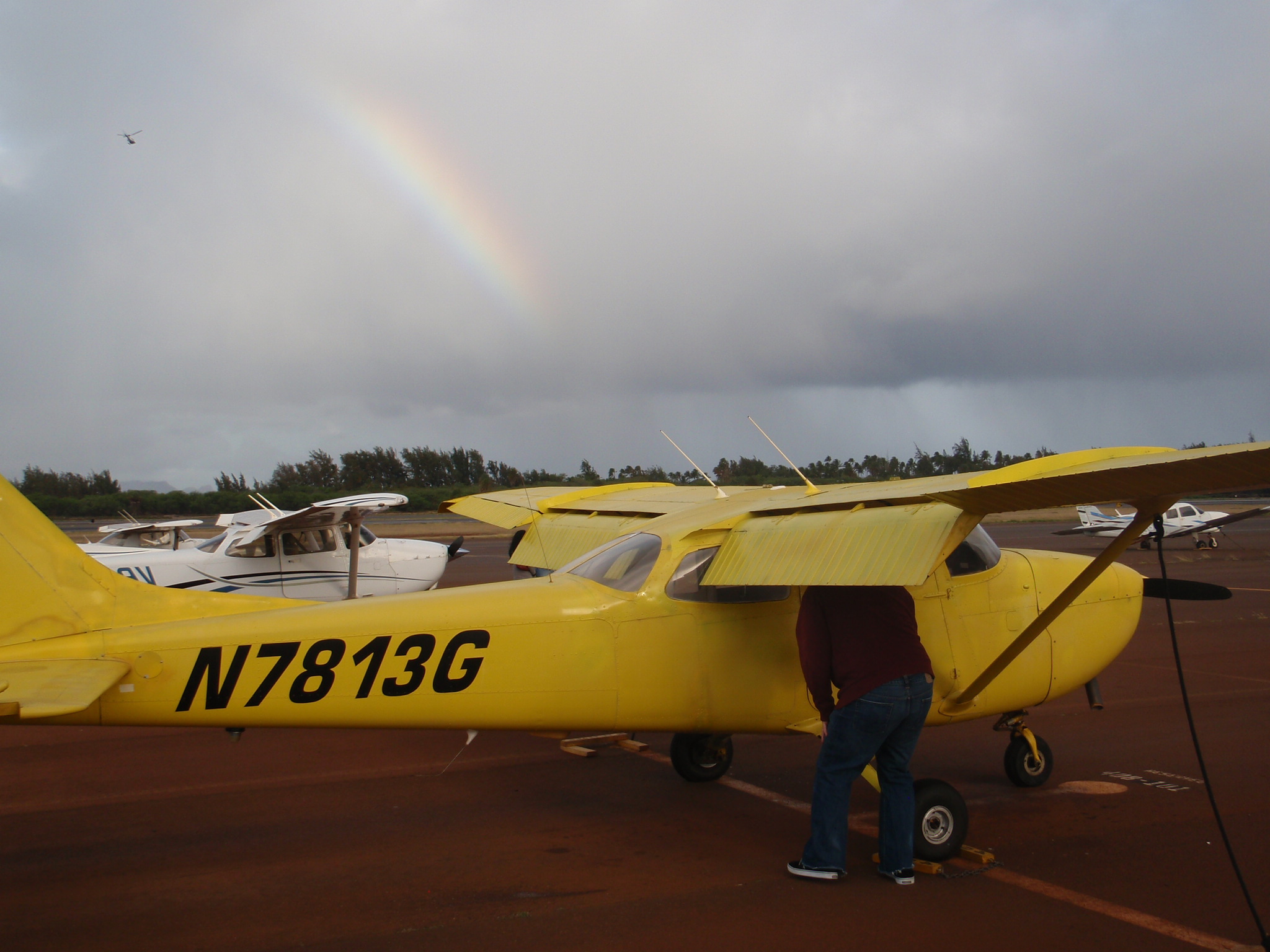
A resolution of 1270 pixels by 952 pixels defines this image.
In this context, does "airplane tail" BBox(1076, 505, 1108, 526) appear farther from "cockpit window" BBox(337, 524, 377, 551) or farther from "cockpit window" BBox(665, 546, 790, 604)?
"cockpit window" BBox(665, 546, 790, 604)

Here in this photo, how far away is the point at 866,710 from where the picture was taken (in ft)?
14.5

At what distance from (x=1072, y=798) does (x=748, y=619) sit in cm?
280

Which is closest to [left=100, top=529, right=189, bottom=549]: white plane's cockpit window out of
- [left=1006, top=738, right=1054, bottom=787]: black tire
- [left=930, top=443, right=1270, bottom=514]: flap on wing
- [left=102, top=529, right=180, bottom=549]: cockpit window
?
[left=102, top=529, right=180, bottom=549]: cockpit window

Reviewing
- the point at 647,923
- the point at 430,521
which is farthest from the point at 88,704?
the point at 430,521

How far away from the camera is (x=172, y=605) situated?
4723 mm

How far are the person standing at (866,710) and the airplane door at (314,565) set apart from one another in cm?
1019

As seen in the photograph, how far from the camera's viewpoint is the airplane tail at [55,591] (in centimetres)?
445

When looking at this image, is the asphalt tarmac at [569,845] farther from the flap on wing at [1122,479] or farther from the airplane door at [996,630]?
the flap on wing at [1122,479]

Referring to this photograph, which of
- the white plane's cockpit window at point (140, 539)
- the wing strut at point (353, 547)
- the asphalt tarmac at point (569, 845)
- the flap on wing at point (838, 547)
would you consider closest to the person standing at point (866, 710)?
the asphalt tarmac at point (569, 845)

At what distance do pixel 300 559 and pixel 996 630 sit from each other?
1066cm

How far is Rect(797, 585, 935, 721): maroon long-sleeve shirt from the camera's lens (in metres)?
4.46

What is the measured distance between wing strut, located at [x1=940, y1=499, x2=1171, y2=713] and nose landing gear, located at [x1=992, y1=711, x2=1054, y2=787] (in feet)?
3.44

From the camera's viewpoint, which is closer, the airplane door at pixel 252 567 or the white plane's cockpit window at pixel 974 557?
the white plane's cockpit window at pixel 974 557

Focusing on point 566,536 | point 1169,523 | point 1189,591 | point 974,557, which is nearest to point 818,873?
point 974,557
